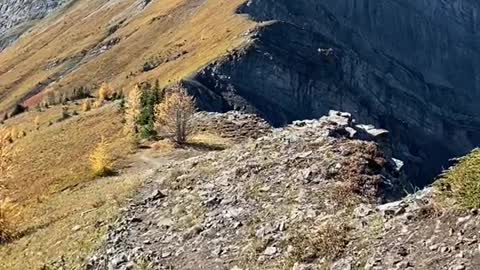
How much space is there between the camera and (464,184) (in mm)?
15867

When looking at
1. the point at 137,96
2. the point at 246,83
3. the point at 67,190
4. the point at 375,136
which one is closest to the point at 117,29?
the point at 246,83

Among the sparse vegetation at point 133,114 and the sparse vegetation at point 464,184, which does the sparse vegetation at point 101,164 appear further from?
the sparse vegetation at point 464,184

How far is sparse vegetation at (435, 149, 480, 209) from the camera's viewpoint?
15.5 meters

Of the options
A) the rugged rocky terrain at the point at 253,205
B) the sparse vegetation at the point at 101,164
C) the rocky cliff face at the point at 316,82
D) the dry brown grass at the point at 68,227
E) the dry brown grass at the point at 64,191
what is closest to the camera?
the rugged rocky terrain at the point at 253,205

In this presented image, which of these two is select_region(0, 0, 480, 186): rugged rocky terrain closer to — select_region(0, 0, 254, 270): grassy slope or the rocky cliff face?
the rocky cliff face

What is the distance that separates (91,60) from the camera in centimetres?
17662

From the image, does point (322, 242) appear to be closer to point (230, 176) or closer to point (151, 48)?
point (230, 176)

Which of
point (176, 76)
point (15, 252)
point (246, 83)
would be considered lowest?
point (246, 83)

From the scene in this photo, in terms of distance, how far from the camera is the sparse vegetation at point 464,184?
15523 mm

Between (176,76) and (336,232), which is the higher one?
(336,232)

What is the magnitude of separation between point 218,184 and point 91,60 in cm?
15300

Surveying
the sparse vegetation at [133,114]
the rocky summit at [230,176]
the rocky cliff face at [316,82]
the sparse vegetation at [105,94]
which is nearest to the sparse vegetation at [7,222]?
the rocky summit at [230,176]

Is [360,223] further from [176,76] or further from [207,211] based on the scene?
[176,76]

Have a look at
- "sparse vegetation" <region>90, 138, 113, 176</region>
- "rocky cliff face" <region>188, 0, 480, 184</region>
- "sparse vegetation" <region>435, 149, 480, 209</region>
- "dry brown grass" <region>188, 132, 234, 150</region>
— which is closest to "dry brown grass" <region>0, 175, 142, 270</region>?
"sparse vegetation" <region>90, 138, 113, 176</region>
